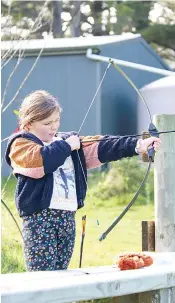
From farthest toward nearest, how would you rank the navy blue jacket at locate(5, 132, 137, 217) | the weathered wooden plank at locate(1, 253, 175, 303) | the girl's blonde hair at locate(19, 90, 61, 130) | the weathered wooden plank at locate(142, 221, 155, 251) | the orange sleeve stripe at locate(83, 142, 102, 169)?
the weathered wooden plank at locate(142, 221, 155, 251) → the orange sleeve stripe at locate(83, 142, 102, 169) → the girl's blonde hair at locate(19, 90, 61, 130) → the navy blue jacket at locate(5, 132, 137, 217) → the weathered wooden plank at locate(1, 253, 175, 303)

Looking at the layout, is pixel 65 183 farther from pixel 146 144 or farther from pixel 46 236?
pixel 146 144

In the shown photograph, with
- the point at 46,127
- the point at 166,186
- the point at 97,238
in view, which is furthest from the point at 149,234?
the point at 97,238

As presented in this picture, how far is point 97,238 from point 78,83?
6.45 meters

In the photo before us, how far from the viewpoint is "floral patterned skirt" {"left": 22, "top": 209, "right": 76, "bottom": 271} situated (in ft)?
10.3

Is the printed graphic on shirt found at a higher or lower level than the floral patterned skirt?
higher

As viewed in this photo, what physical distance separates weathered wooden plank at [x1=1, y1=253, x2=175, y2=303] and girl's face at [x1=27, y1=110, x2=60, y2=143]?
610mm

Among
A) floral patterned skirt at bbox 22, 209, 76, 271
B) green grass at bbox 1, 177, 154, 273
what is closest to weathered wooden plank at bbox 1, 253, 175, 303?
floral patterned skirt at bbox 22, 209, 76, 271

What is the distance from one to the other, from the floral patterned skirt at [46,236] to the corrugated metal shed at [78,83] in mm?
9289

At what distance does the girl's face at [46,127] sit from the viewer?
10.6 ft

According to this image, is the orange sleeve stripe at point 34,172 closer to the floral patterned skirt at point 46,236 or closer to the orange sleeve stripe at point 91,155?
the floral patterned skirt at point 46,236

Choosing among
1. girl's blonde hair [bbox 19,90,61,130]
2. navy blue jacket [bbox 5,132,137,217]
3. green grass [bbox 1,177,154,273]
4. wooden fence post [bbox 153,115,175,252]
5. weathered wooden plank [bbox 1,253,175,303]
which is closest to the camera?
weathered wooden plank [bbox 1,253,175,303]

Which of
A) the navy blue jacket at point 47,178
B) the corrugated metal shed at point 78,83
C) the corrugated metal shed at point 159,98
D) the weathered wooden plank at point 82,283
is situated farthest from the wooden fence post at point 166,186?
the corrugated metal shed at point 78,83

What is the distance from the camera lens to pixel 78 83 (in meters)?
12.9

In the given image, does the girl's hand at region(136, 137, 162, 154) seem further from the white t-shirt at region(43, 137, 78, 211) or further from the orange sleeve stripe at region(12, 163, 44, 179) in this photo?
the orange sleeve stripe at region(12, 163, 44, 179)
